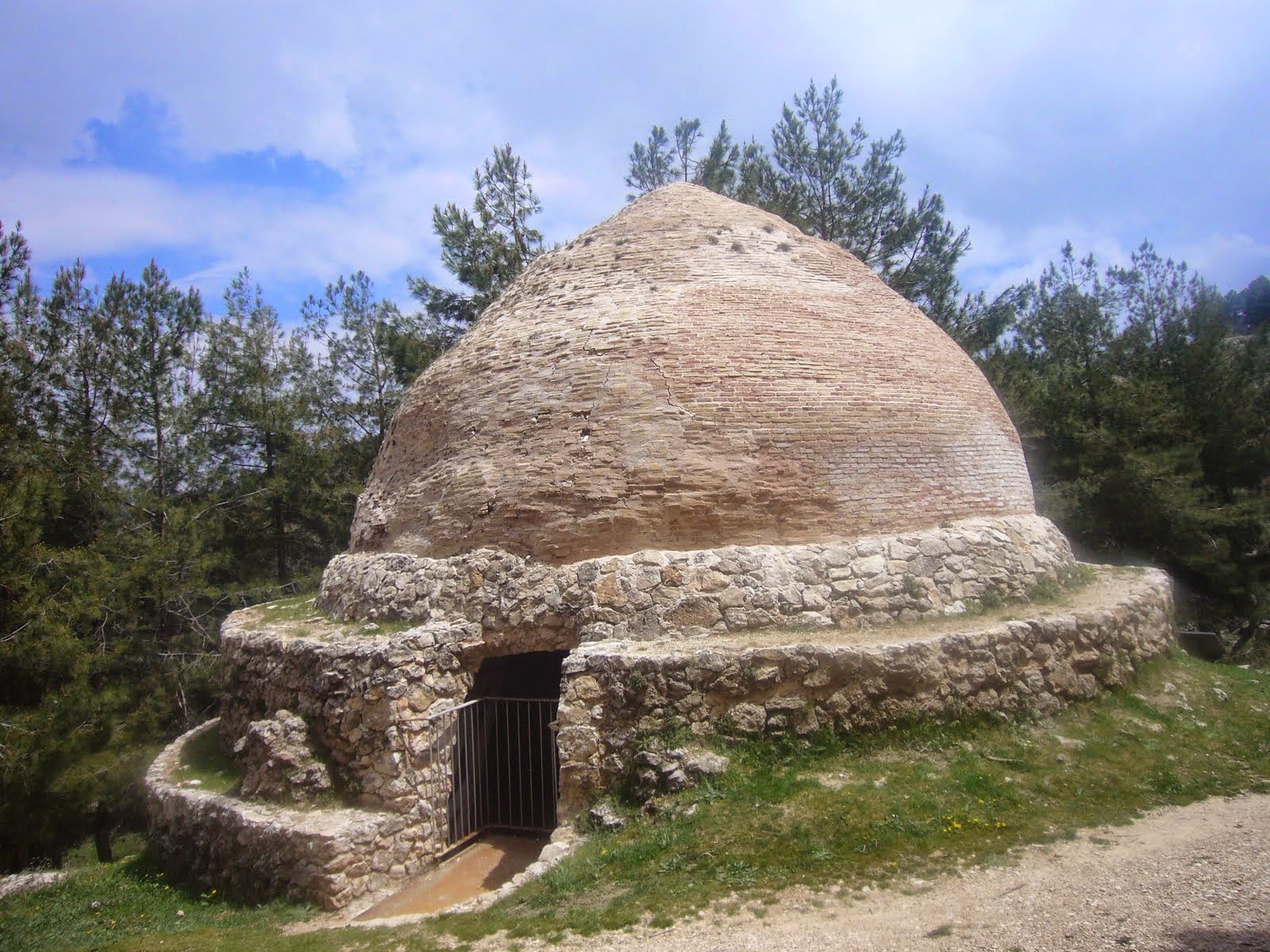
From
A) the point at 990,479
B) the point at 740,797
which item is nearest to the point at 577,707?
the point at 740,797

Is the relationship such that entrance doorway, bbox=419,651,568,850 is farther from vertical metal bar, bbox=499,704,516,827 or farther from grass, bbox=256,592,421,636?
grass, bbox=256,592,421,636

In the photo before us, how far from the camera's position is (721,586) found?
7.86 meters

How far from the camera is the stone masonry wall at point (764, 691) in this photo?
6918mm

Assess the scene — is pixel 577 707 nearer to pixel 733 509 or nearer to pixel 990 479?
pixel 733 509

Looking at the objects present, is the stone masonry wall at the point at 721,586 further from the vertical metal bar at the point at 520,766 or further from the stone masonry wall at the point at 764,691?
the vertical metal bar at the point at 520,766

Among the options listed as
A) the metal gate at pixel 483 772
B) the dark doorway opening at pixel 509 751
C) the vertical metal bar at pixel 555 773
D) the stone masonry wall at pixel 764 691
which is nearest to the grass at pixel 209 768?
the metal gate at pixel 483 772

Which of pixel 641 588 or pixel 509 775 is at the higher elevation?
pixel 641 588

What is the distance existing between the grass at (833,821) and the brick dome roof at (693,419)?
2333 millimetres

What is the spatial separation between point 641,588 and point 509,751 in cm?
215

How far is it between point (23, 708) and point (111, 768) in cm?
163

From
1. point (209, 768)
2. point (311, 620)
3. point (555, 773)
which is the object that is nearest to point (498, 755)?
point (555, 773)

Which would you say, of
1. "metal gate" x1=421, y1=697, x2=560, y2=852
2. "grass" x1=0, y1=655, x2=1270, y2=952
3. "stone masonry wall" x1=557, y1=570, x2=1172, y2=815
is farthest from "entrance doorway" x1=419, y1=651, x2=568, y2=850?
"grass" x1=0, y1=655, x2=1270, y2=952

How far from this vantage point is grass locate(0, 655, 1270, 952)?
557 centimetres

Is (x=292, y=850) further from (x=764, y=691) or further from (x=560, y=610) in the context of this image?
(x=764, y=691)
